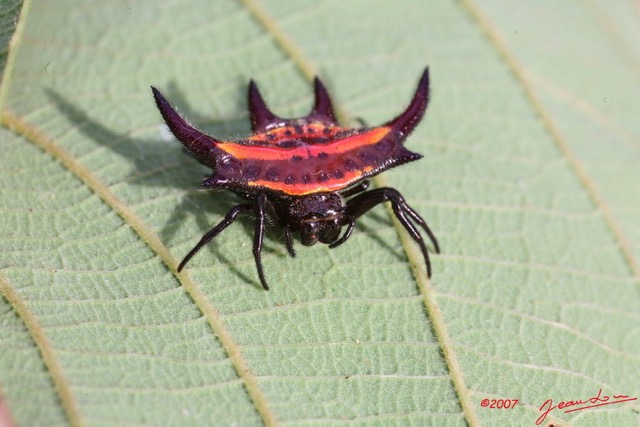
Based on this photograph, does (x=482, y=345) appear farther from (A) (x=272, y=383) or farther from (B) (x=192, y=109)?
(B) (x=192, y=109)

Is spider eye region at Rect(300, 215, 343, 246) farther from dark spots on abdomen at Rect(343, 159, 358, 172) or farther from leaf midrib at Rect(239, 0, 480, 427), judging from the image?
leaf midrib at Rect(239, 0, 480, 427)

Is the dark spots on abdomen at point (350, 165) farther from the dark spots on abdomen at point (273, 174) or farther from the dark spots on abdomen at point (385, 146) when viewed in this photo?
the dark spots on abdomen at point (273, 174)

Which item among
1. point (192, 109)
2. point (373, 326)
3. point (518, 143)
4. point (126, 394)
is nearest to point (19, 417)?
point (126, 394)

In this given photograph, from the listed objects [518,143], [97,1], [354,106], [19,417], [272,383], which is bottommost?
[272,383]
